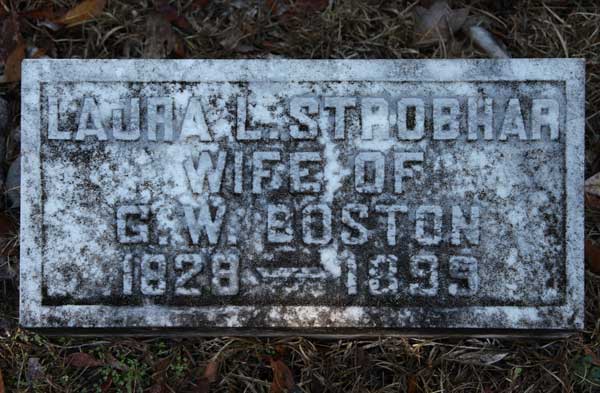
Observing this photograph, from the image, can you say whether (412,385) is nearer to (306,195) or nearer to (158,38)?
(306,195)

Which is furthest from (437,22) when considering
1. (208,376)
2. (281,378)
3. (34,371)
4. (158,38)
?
(34,371)

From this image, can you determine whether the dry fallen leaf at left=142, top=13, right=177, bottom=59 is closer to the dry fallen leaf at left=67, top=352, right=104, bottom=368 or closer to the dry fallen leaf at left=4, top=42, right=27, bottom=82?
the dry fallen leaf at left=4, top=42, right=27, bottom=82

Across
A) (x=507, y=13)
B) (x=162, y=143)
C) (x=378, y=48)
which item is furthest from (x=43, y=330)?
(x=507, y=13)

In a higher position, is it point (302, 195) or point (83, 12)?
point (83, 12)

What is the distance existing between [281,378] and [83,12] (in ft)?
5.47

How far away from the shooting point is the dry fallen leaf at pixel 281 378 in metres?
2.28

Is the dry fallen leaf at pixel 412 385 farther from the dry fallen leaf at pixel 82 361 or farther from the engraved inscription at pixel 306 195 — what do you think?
the dry fallen leaf at pixel 82 361

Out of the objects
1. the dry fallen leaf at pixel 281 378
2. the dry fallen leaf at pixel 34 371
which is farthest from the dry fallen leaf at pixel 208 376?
the dry fallen leaf at pixel 34 371

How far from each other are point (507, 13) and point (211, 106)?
1.35 metres

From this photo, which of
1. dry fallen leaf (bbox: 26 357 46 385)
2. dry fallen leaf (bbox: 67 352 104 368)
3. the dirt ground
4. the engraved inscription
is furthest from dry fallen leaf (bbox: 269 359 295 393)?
dry fallen leaf (bbox: 26 357 46 385)

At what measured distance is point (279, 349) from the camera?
2340 millimetres

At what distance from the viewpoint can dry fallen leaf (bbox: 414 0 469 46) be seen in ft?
8.20

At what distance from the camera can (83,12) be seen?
2482mm

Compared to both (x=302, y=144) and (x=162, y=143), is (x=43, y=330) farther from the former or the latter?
(x=302, y=144)
